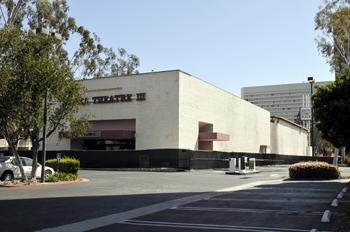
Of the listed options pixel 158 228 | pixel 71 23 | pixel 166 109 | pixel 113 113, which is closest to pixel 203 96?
pixel 166 109

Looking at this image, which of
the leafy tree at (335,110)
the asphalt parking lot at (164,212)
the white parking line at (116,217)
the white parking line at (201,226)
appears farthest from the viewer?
the leafy tree at (335,110)

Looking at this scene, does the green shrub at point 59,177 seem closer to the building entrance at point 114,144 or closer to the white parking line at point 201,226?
the white parking line at point 201,226

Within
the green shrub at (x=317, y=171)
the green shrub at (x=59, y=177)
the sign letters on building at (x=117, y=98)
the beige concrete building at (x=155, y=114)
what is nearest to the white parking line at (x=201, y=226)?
the green shrub at (x=59, y=177)

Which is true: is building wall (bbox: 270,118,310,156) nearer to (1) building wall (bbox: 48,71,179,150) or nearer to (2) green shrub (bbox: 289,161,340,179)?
(1) building wall (bbox: 48,71,179,150)

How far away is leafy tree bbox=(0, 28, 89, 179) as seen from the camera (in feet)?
61.8

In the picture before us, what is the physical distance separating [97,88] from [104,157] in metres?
10.9

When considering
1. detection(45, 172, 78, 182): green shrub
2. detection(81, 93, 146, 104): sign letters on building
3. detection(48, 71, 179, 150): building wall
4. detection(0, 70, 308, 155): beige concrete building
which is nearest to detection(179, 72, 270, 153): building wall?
detection(0, 70, 308, 155): beige concrete building

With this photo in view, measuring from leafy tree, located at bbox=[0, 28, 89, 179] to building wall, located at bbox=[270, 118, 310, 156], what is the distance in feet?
167

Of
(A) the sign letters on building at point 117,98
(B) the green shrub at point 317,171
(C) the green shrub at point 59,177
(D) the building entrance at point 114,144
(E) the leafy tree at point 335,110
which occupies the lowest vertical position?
(C) the green shrub at point 59,177

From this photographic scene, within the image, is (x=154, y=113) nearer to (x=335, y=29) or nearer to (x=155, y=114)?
(x=155, y=114)

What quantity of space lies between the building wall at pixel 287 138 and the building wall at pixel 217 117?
17.9 ft

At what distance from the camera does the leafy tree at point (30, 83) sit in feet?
61.8

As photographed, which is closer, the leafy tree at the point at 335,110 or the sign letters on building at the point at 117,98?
the leafy tree at the point at 335,110

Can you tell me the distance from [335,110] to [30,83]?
16.0 metres
